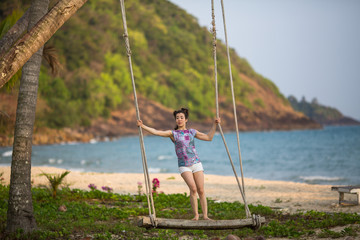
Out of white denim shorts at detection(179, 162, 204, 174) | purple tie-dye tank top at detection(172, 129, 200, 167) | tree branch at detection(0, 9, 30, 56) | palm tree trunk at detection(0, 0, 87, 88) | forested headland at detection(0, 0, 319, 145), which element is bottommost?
white denim shorts at detection(179, 162, 204, 174)

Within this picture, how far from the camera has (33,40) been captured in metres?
3.73

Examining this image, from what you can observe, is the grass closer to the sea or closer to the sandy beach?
the sandy beach

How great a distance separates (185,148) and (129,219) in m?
2.11

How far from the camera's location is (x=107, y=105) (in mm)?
61062

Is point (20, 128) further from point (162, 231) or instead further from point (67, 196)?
point (67, 196)

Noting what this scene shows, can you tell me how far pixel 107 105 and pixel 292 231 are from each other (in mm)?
57290

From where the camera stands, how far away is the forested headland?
53.0 metres

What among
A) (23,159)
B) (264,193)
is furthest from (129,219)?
(264,193)

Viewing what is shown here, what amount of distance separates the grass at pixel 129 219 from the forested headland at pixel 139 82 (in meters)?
34.3

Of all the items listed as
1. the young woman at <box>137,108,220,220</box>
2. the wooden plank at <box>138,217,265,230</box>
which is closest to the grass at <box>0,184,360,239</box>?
the young woman at <box>137,108,220,220</box>

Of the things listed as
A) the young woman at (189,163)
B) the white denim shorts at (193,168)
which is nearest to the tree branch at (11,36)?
the young woman at (189,163)

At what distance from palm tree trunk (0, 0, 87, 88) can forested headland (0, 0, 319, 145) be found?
37405mm

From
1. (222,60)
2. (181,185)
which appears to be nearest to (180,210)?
(181,185)

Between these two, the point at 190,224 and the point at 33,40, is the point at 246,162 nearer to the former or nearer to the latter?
the point at 190,224
